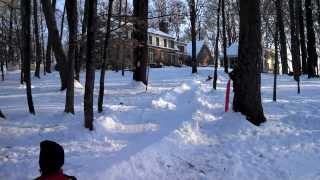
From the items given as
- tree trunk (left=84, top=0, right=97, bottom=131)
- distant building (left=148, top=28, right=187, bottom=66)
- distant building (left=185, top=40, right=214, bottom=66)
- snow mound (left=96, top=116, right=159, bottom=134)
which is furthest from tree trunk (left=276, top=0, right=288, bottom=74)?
distant building (left=185, top=40, right=214, bottom=66)

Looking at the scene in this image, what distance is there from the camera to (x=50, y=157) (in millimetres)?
5055

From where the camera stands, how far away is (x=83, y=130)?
12023mm

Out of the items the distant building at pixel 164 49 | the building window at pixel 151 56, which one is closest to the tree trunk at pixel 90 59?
the distant building at pixel 164 49

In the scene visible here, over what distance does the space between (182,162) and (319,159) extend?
3.07 metres

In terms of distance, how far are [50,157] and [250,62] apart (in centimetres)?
1022

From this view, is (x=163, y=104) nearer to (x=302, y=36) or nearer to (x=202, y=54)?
(x=302, y=36)

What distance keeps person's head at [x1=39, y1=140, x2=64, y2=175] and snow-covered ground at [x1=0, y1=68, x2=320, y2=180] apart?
135 inches

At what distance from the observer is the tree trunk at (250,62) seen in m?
14.4

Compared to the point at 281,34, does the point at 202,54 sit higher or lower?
higher

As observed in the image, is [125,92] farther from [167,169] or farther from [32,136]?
[167,169]

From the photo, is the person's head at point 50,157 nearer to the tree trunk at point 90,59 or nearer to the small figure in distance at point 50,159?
the small figure in distance at point 50,159

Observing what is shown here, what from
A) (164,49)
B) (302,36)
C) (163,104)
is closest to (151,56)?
(164,49)

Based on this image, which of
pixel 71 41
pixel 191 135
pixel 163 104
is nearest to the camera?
pixel 191 135

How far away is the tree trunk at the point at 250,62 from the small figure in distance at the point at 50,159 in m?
9.82
